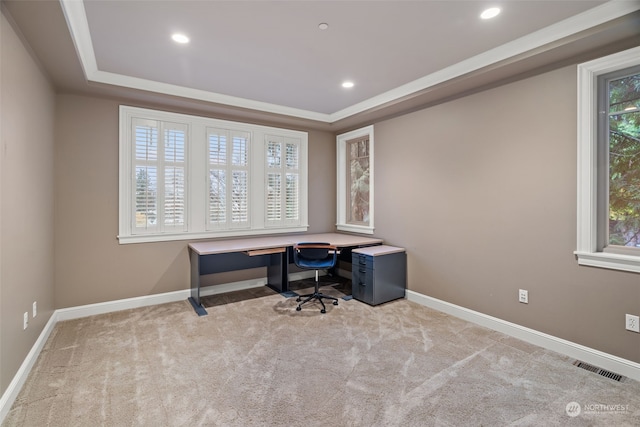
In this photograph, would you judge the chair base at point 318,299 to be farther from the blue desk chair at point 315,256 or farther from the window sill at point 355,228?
the window sill at point 355,228

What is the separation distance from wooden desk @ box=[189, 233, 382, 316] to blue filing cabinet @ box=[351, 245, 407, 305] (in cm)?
33

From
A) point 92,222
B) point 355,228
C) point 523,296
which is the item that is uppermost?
point 92,222

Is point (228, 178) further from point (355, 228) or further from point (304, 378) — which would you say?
point (304, 378)

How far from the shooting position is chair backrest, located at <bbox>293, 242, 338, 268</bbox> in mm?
3855

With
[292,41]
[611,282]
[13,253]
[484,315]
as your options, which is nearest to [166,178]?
[13,253]

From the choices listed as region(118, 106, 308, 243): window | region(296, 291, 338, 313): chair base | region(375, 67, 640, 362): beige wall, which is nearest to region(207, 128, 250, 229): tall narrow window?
region(118, 106, 308, 243): window

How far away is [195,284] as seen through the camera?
4.06 metres

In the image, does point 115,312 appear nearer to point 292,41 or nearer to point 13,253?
point 13,253

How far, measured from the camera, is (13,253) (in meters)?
2.21

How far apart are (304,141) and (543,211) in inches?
139

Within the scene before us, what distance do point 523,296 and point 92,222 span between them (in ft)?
15.5

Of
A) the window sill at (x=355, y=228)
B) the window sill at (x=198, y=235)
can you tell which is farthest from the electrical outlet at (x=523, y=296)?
the window sill at (x=198, y=235)

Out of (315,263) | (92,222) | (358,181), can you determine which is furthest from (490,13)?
(92,222)

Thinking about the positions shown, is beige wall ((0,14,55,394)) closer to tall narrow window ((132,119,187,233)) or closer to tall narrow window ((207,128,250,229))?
tall narrow window ((132,119,187,233))
